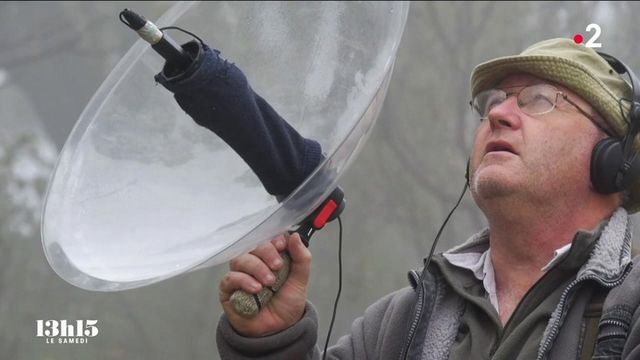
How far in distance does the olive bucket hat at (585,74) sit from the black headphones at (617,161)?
3 centimetres

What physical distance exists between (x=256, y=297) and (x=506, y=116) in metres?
0.58

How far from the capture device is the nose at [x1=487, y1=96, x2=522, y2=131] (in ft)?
5.63

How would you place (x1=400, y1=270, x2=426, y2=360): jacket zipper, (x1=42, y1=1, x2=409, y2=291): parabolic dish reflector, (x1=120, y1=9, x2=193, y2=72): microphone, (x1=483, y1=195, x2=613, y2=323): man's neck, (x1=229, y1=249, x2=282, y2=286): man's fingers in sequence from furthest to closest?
(x1=483, y1=195, x2=613, y2=323): man's neck, (x1=400, y1=270, x2=426, y2=360): jacket zipper, (x1=229, y1=249, x2=282, y2=286): man's fingers, (x1=42, y1=1, x2=409, y2=291): parabolic dish reflector, (x1=120, y1=9, x2=193, y2=72): microphone

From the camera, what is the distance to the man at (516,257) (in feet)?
4.73

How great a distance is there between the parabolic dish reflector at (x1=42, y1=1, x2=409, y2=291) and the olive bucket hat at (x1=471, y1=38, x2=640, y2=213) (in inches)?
12.5

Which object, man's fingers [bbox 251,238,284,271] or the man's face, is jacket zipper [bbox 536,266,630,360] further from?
man's fingers [bbox 251,238,284,271]

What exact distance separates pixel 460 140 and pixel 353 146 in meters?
4.62

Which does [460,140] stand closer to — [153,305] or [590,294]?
[153,305]

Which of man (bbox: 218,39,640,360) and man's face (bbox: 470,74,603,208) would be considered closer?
man (bbox: 218,39,640,360)

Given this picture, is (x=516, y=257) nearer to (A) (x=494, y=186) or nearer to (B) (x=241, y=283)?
(A) (x=494, y=186)

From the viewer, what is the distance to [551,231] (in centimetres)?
168

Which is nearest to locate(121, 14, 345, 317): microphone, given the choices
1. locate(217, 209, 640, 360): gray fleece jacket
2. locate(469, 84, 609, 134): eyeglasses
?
locate(217, 209, 640, 360): gray fleece jacket

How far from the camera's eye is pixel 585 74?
1.70 metres

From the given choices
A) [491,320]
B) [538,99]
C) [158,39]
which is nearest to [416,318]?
[491,320]
